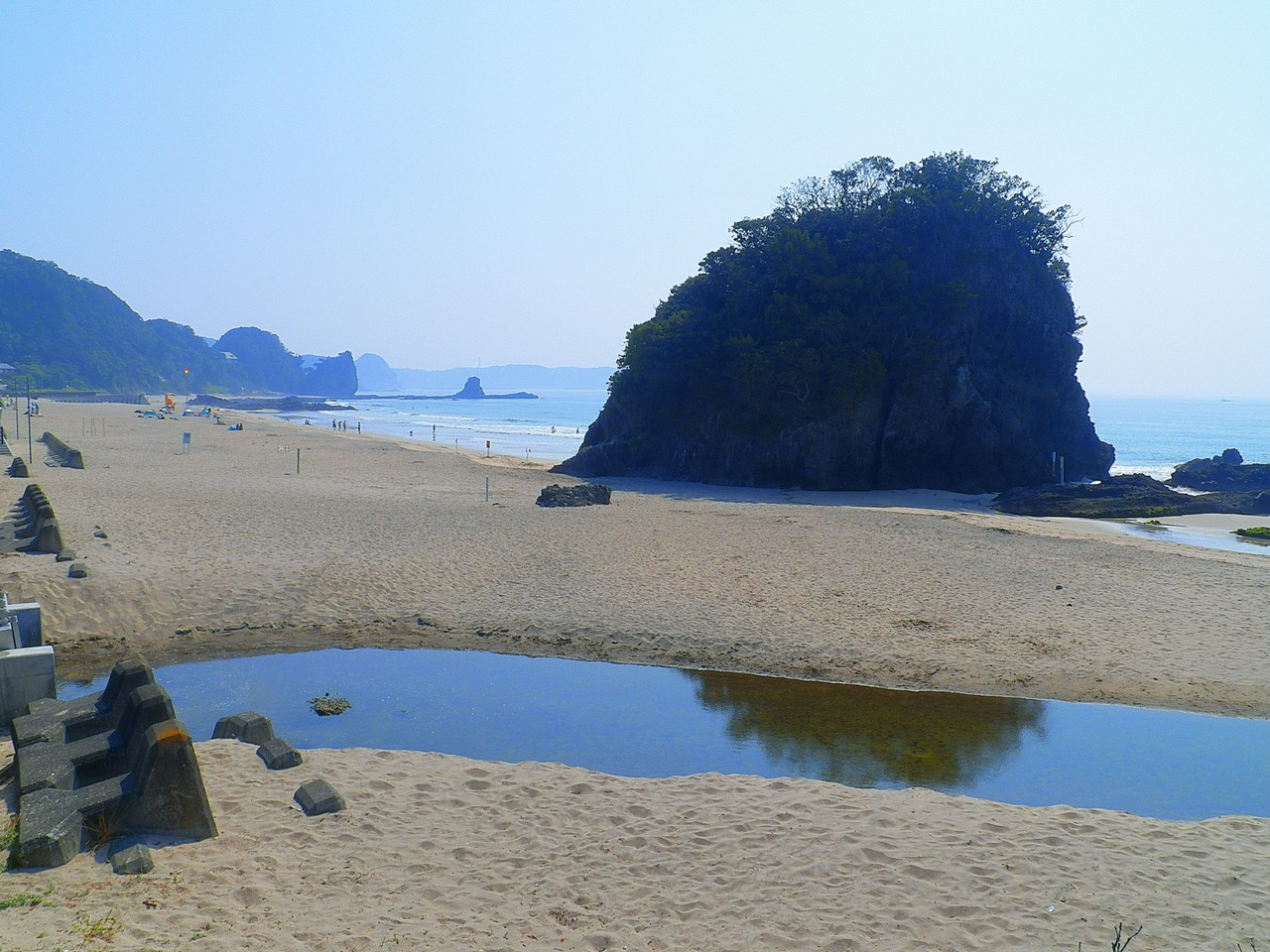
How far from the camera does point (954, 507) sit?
31.0 meters

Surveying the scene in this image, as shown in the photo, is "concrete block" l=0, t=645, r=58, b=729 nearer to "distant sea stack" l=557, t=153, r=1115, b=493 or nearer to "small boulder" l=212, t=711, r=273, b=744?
"small boulder" l=212, t=711, r=273, b=744

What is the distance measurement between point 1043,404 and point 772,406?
15346 millimetres

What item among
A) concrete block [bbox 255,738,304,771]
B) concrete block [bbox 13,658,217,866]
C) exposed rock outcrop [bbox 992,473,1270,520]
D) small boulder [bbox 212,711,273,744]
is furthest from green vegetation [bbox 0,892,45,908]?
exposed rock outcrop [bbox 992,473,1270,520]

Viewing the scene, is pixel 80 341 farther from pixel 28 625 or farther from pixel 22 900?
pixel 22 900

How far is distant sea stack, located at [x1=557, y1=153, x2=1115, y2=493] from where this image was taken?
120 ft

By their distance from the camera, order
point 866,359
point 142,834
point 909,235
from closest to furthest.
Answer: point 142,834
point 866,359
point 909,235

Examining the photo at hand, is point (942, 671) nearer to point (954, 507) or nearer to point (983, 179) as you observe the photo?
point (954, 507)

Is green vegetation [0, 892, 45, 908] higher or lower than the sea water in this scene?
lower

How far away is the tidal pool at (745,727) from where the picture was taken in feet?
28.0

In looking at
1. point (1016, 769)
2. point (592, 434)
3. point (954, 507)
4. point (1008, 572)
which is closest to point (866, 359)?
point (954, 507)

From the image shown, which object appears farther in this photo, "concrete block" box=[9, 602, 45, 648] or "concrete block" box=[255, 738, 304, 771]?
"concrete block" box=[9, 602, 45, 648]

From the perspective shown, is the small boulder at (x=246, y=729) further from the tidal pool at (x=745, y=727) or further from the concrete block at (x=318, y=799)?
the concrete block at (x=318, y=799)

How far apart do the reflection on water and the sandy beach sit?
558mm

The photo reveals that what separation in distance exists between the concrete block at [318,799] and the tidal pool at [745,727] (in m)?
2.02
